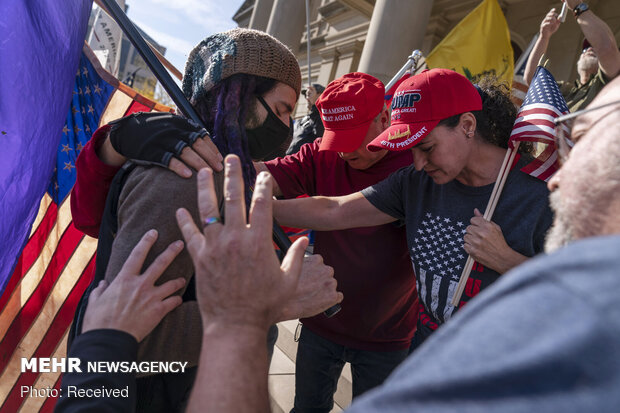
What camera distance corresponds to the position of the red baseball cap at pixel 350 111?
216cm

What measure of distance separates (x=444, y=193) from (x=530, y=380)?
141cm

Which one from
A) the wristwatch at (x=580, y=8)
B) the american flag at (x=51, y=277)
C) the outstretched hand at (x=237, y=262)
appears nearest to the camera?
the outstretched hand at (x=237, y=262)

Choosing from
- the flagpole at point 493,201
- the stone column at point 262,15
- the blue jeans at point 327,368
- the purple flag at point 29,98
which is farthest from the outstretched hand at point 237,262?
the stone column at point 262,15

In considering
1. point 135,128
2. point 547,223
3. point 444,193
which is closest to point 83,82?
point 135,128

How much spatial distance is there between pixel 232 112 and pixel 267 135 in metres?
0.20

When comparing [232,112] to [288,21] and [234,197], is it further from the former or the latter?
[288,21]

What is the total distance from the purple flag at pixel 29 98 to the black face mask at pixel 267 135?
92 centimetres

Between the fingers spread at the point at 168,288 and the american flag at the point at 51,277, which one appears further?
the american flag at the point at 51,277

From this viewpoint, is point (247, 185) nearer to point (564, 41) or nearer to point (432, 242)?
point (432, 242)

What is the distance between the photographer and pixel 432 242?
5.63 ft

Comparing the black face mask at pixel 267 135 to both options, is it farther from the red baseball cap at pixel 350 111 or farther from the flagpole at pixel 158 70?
the red baseball cap at pixel 350 111

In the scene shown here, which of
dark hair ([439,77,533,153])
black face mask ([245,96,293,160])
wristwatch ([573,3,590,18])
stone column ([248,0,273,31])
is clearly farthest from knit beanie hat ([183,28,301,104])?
stone column ([248,0,273,31])

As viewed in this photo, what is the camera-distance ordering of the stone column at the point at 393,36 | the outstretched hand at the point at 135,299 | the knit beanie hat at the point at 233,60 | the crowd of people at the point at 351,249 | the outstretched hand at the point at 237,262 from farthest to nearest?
the stone column at the point at 393,36
the knit beanie hat at the point at 233,60
the outstretched hand at the point at 135,299
the outstretched hand at the point at 237,262
the crowd of people at the point at 351,249

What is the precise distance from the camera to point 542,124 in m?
1.51
